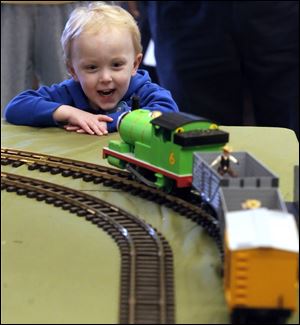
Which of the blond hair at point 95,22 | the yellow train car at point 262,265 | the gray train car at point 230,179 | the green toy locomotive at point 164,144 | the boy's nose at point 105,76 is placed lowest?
the yellow train car at point 262,265

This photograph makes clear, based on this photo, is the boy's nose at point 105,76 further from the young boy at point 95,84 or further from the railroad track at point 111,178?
the railroad track at point 111,178

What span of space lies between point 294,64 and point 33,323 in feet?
11.0

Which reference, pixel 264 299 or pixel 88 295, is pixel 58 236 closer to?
Answer: pixel 88 295

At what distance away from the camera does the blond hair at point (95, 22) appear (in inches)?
120

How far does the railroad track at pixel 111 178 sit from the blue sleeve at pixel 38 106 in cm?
38

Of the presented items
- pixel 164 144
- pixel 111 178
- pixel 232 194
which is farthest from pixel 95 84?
pixel 232 194

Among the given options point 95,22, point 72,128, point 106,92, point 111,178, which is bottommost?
point 111,178

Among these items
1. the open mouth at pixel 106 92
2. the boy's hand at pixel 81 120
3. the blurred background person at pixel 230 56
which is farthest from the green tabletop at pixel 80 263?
the blurred background person at pixel 230 56

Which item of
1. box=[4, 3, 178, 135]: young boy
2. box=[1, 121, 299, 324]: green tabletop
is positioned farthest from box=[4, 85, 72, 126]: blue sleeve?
box=[1, 121, 299, 324]: green tabletop

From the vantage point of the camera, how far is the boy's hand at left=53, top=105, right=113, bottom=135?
3.15 meters

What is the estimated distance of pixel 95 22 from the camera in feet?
10.0

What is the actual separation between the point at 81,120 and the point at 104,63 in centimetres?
25

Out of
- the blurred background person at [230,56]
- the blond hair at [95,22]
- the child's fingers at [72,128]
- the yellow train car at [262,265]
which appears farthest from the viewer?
the blurred background person at [230,56]

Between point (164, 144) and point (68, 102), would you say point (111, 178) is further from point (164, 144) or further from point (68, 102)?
point (68, 102)
